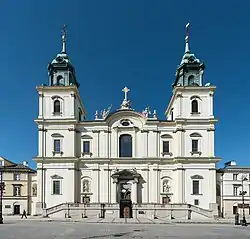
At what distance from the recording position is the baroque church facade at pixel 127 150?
58116 mm

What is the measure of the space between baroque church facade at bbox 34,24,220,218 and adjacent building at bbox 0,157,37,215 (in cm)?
1358

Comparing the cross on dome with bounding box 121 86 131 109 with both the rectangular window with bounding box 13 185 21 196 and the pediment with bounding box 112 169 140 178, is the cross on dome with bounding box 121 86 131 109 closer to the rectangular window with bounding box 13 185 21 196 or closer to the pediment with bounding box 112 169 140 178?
the pediment with bounding box 112 169 140 178

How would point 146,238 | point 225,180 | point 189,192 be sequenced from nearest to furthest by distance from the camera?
point 146,238
point 189,192
point 225,180

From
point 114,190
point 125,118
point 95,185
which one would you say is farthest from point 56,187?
point 125,118

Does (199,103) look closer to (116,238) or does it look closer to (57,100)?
(57,100)

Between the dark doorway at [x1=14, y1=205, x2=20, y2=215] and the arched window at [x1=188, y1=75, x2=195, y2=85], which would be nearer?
the arched window at [x1=188, y1=75, x2=195, y2=85]

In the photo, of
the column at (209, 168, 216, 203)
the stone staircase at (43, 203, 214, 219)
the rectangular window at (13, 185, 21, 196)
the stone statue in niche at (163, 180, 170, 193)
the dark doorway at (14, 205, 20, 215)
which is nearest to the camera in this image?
the stone staircase at (43, 203, 214, 219)

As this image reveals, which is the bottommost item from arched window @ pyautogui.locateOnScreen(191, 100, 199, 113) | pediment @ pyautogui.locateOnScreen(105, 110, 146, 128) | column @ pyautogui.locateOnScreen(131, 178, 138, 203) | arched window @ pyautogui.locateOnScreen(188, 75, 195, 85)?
column @ pyautogui.locateOnScreen(131, 178, 138, 203)

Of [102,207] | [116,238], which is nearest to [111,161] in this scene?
[102,207]

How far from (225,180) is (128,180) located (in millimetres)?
19966

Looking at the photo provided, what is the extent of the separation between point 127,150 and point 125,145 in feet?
2.59

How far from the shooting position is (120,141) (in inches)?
2394

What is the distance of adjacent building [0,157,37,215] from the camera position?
69812 millimetres

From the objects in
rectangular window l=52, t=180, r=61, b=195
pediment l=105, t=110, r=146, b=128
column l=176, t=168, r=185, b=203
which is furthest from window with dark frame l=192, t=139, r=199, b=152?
rectangular window l=52, t=180, r=61, b=195
